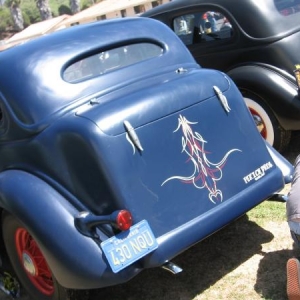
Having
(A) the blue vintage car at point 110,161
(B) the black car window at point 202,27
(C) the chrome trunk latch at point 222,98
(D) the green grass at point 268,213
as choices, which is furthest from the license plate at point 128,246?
(B) the black car window at point 202,27

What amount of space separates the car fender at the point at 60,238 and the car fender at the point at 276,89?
245cm

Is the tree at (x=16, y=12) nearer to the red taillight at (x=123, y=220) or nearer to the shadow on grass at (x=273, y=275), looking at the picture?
the shadow on grass at (x=273, y=275)

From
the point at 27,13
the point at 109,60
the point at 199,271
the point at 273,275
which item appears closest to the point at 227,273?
the point at 199,271

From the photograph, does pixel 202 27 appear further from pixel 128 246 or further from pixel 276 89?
pixel 128 246

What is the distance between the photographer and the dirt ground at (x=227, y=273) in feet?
9.84

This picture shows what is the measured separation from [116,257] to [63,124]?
0.82 metres

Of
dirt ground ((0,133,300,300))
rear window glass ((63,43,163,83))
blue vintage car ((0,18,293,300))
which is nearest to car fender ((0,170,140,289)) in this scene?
blue vintage car ((0,18,293,300))

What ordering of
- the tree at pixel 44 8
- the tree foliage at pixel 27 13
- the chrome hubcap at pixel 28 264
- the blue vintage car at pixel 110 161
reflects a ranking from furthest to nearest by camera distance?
the tree foliage at pixel 27 13 → the tree at pixel 44 8 → the chrome hubcap at pixel 28 264 → the blue vintage car at pixel 110 161

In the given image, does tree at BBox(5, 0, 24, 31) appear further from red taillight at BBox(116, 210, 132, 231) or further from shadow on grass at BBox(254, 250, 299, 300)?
red taillight at BBox(116, 210, 132, 231)

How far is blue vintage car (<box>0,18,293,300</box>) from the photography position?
2631 millimetres

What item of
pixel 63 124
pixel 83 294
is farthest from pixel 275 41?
pixel 83 294

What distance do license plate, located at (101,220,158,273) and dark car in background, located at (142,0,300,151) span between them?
93.6 inches

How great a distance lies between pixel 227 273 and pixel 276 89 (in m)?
1.97

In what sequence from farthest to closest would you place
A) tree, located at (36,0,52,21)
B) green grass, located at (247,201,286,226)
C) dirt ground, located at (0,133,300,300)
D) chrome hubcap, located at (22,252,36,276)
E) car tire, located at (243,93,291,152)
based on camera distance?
tree, located at (36,0,52,21), car tire, located at (243,93,291,152), green grass, located at (247,201,286,226), chrome hubcap, located at (22,252,36,276), dirt ground, located at (0,133,300,300)
